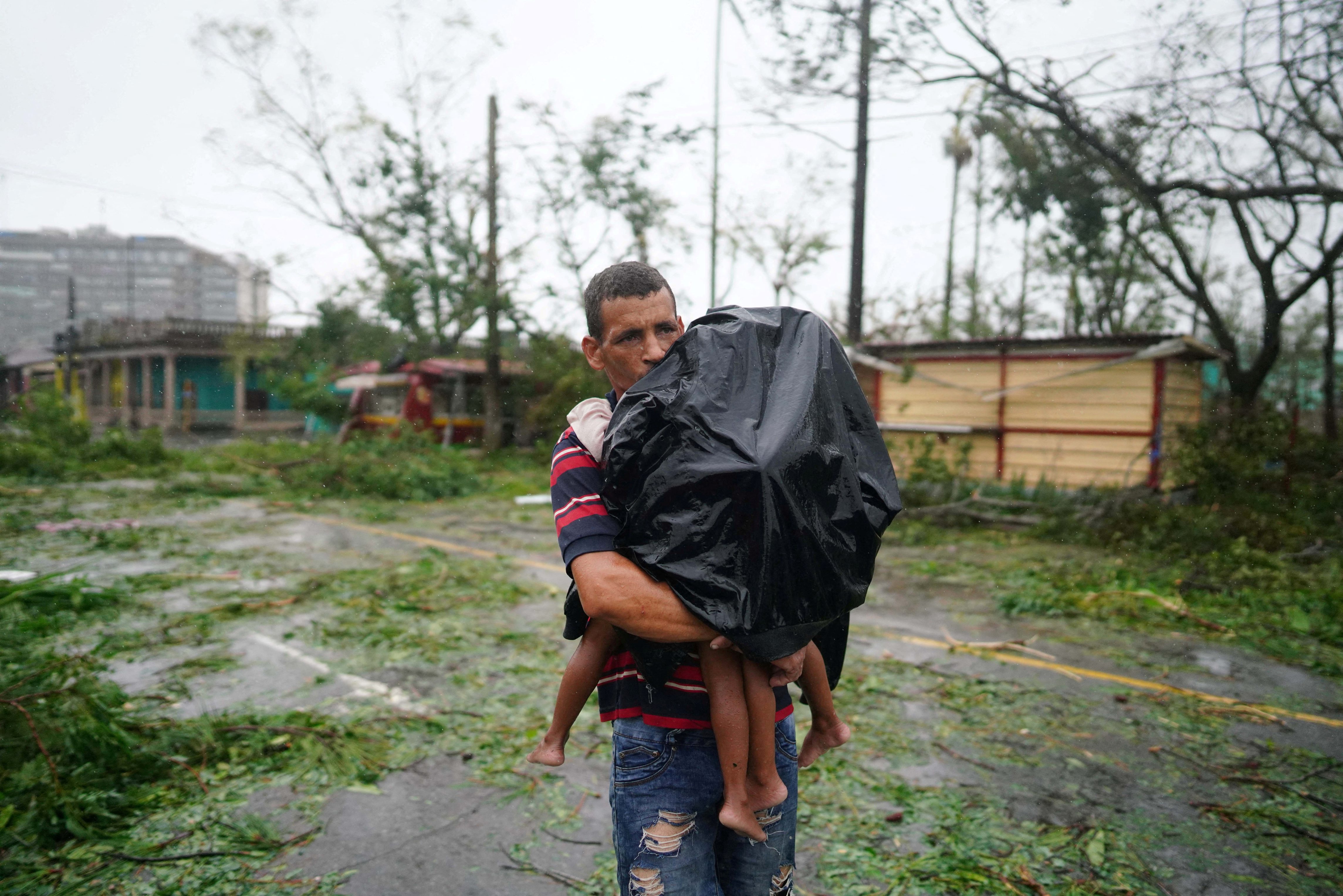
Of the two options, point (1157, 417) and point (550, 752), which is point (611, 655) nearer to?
point (550, 752)

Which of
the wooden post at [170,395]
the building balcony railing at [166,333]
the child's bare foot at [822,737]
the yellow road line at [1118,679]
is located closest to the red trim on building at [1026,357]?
the yellow road line at [1118,679]

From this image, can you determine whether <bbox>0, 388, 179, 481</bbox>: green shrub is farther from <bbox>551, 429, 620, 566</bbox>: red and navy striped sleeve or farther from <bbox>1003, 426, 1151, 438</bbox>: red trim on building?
<bbox>551, 429, 620, 566</bbox>: red and navy striped sleeve

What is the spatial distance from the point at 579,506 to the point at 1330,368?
26.3 m

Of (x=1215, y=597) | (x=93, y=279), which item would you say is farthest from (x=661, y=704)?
(x=93, y=279)

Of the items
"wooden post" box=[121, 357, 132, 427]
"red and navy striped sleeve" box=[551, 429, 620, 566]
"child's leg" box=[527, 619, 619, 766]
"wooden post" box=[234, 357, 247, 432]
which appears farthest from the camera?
"wooden post" box=[121, 357, 132, 427]

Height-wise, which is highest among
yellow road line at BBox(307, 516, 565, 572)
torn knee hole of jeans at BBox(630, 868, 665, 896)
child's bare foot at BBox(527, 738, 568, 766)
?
child's bare foot at BBox(527, 738, 568, 766)

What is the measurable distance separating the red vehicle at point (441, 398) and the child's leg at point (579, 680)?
22043 mm

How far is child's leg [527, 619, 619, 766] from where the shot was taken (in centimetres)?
174

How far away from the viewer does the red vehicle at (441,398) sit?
23.8 meters

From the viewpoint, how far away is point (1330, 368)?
2064cm

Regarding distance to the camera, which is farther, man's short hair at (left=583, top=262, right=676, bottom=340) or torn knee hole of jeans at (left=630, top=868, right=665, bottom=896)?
man's short hair at (left=583, top=262, right=676, bottom=340)

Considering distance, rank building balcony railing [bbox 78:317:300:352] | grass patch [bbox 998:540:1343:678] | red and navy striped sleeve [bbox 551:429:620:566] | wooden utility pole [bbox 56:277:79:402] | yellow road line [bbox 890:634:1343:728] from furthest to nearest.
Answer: building balcony railing [bbox 78:317:300:352] < wooden utility pole [bbox 56:277:79:402] < grass patch [bbox 998:540:1343:678] < yellow road line [bbox 890:634:1343:728] < red and navy striped sleeve [bbox 551:429:620:566]

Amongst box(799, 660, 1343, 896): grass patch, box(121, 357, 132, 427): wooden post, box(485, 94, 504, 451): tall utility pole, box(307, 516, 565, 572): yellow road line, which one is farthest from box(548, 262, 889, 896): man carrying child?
box(121, 357, 132, 427): wooden post

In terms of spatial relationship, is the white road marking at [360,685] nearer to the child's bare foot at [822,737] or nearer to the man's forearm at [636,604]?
the child's bare foot at [822,737]
